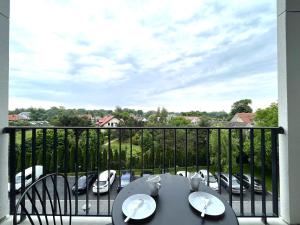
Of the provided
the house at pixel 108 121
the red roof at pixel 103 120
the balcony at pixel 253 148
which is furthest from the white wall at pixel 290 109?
the red roof at pixel 103 120

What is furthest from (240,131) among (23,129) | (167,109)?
(23,129)

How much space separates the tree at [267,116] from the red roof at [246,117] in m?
0.06

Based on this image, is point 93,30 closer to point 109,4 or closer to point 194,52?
point 109,4

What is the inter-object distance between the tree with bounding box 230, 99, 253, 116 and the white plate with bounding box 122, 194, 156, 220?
2069 mm

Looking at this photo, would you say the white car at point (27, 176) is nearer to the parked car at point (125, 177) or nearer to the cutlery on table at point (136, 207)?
the parked car at point (125, 177)

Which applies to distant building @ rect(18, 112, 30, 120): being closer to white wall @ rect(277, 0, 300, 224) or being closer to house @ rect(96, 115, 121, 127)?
house @ rect(96, 115, 121, 127)

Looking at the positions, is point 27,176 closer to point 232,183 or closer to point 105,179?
point 105,179

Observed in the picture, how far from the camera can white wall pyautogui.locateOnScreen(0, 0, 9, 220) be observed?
2.37 metres

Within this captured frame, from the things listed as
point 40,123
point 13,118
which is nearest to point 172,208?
point 40,123

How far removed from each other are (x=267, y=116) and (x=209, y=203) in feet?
6.74

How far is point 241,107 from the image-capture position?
2988mm

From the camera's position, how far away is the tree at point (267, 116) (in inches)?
107

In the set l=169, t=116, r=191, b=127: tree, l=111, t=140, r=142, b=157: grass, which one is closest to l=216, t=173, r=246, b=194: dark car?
l=169, t=116, r=191, b=127: tree

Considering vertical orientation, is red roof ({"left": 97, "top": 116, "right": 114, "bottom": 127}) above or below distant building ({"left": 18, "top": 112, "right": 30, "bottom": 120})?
below
